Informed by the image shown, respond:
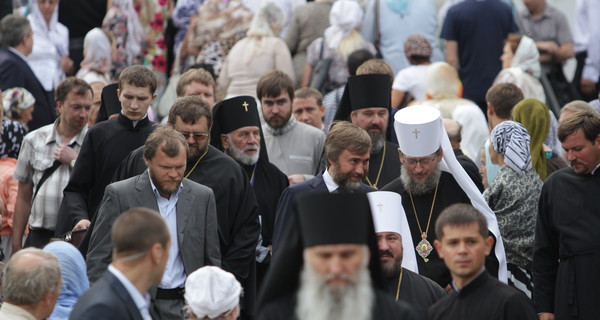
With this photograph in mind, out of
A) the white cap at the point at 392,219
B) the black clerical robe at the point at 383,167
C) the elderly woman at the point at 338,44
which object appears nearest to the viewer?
the white cap at the point at 392,219

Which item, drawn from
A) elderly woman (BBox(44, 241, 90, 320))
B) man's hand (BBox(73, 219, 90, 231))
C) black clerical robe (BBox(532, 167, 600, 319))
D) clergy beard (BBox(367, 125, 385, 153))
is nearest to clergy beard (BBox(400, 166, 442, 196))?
black clerical robe (BBox(532, 167, 600, 319))

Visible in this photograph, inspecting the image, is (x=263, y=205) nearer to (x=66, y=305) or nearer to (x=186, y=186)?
(x=186, y=186)

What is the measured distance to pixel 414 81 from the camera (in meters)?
12.9

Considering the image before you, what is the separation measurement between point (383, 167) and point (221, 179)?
1.61 metres

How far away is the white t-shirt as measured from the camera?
12898 mm

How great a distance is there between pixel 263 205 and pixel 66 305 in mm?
2629

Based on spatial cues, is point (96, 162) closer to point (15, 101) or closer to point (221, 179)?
point (221, 179)

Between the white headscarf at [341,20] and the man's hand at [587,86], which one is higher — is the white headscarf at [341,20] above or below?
above

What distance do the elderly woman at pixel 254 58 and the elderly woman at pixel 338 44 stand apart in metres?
0.42

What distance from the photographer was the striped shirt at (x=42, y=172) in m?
9.94

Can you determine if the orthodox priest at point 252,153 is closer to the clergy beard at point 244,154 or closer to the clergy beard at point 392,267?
the clergy beard at point 244,154

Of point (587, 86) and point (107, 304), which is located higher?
point (107, 304)

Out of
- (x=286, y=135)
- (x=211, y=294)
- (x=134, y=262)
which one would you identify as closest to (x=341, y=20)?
(x=286, y=135)

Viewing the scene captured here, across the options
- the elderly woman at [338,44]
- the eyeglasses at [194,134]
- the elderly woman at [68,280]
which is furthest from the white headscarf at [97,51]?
the elderly woman at [68,280]
